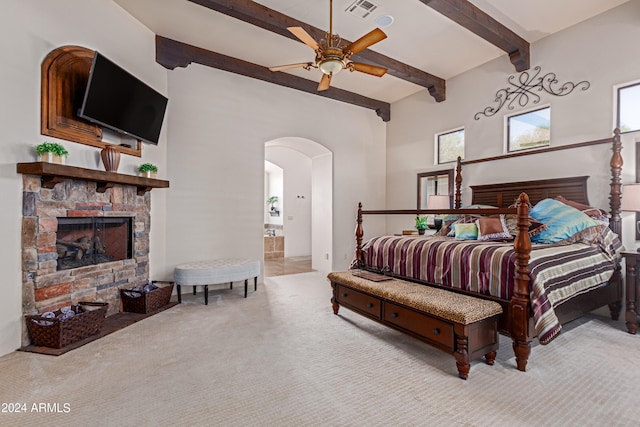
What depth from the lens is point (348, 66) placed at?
3.21m

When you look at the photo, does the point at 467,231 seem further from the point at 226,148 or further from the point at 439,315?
the point at 226,148

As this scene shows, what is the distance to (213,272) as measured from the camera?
3.92 m

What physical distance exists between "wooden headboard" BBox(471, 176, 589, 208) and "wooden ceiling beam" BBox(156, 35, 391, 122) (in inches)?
113

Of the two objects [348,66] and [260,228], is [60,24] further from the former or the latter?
[260,228]

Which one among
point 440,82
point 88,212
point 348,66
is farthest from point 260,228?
Answer: point 440,82

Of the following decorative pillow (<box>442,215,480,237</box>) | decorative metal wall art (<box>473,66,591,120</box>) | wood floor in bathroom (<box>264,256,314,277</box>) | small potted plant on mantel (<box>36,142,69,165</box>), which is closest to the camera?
small potted plant on mantel (<box>36,142,69,165</box>)

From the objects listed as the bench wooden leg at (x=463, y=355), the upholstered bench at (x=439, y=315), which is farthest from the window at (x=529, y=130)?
the bench wooden leg at (x=463, y=355)

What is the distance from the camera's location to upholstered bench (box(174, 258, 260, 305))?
385cm

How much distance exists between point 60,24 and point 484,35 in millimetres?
4539

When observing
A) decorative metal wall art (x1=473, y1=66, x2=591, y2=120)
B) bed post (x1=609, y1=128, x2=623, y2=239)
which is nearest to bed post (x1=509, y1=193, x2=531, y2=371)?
bed post (x1=609, y1=128, x2=623, y2=239)

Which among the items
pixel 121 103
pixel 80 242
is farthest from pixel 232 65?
pixel 80 242

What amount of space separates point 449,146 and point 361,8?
294 centimetres

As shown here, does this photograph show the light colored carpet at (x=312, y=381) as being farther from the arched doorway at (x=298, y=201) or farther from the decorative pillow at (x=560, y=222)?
the arched doorway at (x=298, y=201)

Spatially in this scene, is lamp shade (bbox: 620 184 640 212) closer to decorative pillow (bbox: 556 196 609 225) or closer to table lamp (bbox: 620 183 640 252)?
table lamp (bbox: 620 183 640 252)
